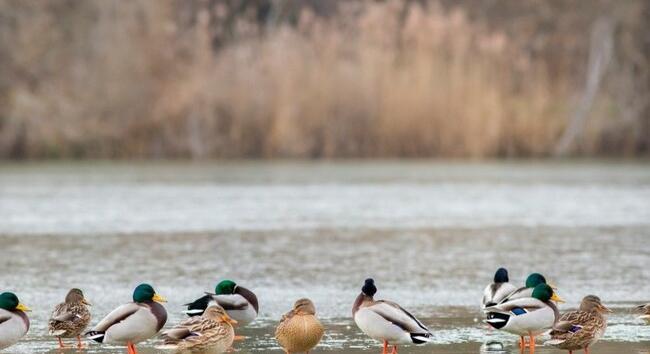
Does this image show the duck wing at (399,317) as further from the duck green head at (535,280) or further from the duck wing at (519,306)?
the duck green head at (535,280)

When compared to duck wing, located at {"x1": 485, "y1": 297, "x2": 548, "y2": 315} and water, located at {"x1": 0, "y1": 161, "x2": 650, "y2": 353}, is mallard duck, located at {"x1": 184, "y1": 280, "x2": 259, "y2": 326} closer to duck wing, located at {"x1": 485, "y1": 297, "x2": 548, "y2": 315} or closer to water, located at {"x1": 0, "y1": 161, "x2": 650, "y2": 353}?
water, located at {"x1": 0, "y1": 161, "x2": 650, "y2": 353}

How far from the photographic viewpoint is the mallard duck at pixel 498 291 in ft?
27.8

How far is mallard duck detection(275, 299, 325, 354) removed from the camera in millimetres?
7387

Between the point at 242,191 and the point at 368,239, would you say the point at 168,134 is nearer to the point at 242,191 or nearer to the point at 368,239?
the point at 242,191

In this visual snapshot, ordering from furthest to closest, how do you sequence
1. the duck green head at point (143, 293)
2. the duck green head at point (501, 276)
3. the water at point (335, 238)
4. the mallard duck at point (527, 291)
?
the water at point (335, 238), the duck green head at point (501, 276), the mallard duck at point (527, 291), the duck green head at point (143, 293)

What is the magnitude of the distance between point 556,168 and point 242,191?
6.78m

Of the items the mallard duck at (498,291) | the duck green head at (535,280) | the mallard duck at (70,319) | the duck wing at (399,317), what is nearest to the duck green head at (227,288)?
the mallard duck at (70,319)

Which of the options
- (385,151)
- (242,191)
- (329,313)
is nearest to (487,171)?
(385,151)

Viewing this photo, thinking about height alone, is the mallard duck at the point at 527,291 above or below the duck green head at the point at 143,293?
below

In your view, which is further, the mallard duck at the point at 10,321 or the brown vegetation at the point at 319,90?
the brown vegetation at the point at 319,90

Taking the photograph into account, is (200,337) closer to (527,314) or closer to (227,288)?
(227,288)

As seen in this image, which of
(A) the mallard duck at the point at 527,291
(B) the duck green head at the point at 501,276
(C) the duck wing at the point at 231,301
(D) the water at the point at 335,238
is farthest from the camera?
(D) the water at the point at 335,238

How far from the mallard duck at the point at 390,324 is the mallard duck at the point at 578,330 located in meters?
0.76

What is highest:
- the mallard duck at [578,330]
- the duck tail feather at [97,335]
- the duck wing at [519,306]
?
the duck wing at [519,306]
